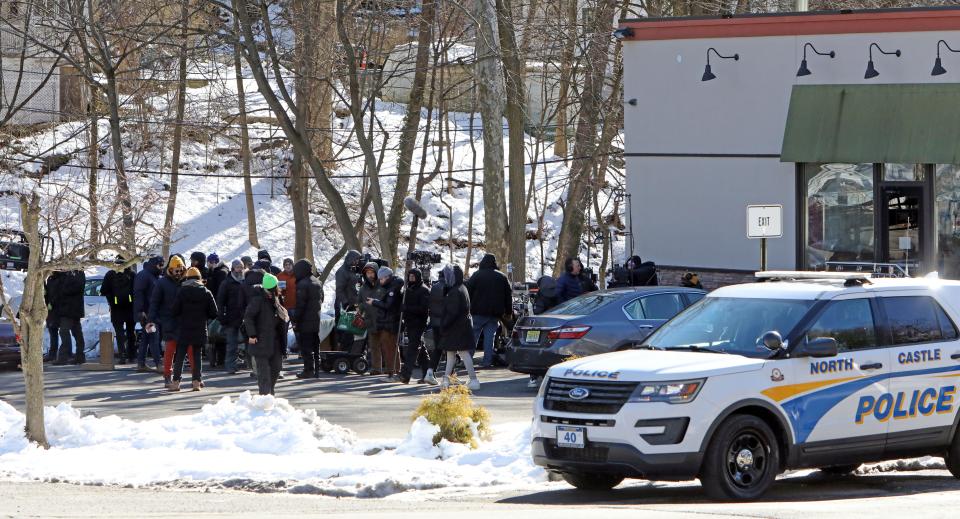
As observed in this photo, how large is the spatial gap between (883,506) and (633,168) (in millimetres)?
17515

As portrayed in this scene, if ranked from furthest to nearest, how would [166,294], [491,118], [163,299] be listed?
[491,118] < [163,299] < [166,294]

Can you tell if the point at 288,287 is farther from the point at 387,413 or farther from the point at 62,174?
the point at 62,174

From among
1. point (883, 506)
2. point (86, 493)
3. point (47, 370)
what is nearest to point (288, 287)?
point (47, 370)

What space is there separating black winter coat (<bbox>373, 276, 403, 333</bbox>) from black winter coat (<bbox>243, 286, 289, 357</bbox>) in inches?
133

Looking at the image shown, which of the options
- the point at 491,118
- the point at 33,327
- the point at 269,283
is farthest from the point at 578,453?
the point at 491,118

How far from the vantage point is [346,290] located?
829 inches

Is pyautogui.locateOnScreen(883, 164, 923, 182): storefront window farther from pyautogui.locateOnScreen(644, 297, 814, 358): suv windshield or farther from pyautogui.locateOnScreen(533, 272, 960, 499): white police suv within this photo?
pyautogui.locateOnScreen(644, 297, 814, 358): suv windshield

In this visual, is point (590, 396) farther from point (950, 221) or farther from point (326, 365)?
point (950, 221)

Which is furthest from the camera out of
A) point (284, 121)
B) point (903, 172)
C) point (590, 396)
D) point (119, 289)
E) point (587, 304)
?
point (284, 121)

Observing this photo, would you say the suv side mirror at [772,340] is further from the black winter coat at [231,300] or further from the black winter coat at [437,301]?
the black winter coat at [231,300]

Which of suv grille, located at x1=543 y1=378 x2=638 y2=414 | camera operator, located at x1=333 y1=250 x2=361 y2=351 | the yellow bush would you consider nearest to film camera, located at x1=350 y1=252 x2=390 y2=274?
camera operator, located at x1=333 y1=250 x2=361 y2=351

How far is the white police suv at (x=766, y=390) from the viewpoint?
31.8ft

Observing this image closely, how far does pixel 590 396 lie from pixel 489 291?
1020 centimetres

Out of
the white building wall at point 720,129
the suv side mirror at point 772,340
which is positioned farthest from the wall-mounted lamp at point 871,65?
the suv side mirror at point 772,340
